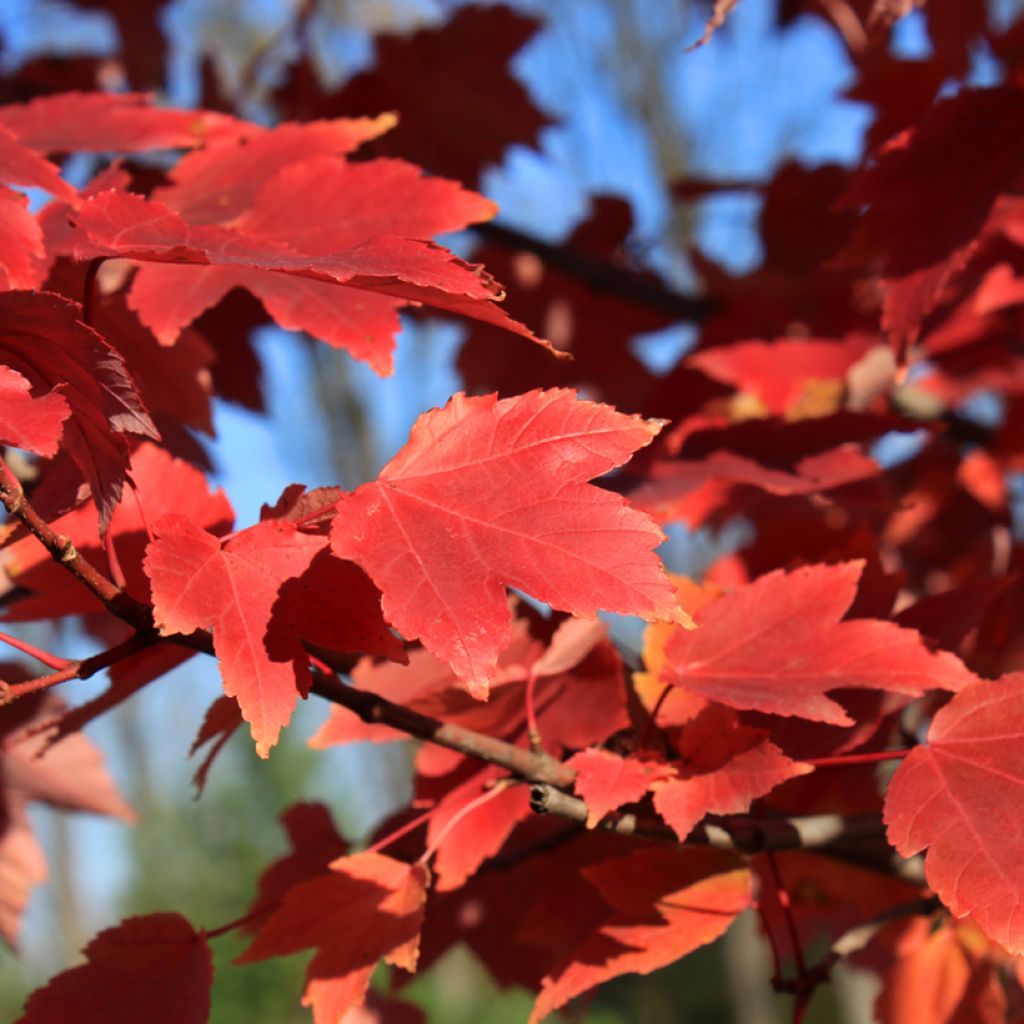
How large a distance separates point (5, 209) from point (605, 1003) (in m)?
8.12

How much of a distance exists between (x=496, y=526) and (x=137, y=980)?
28 centimetres

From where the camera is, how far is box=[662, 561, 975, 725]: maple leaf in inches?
19.6

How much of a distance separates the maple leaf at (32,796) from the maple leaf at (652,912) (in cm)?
38

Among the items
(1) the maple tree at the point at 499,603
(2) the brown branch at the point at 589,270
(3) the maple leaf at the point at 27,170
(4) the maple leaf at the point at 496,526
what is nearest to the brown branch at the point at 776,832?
(1) the maple tree at the point at 499,603

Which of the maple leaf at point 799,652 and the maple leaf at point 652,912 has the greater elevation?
the maple leaf at point 799,652

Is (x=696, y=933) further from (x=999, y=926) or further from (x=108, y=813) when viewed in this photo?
(x=108, y=813)

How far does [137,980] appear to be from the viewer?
516mm

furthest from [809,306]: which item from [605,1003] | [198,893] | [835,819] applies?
[198,893]

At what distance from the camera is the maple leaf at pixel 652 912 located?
20.2 inches

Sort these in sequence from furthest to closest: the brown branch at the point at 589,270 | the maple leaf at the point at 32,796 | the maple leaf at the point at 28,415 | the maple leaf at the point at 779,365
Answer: the brown branch at the point at 589,270 → the maple leaf at the point at 779,365 → the maple leaf at the point at 32,796 → the maple leaf at the point at 28,415

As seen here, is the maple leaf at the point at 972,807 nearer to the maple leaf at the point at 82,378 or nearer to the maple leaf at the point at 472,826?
the maple leaf at the point at 472,826

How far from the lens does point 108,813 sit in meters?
0.79

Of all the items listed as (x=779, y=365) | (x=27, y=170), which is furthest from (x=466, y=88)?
(x=27, y=170)

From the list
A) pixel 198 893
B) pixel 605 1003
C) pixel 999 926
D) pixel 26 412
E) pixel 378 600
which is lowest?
pixel 605 1003
